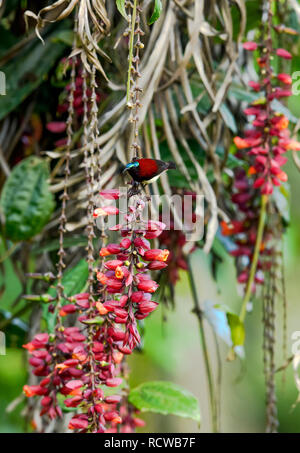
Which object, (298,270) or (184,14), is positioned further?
(298,270)

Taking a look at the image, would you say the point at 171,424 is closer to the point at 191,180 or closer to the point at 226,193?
the point at 226,193

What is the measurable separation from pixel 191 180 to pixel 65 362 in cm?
40

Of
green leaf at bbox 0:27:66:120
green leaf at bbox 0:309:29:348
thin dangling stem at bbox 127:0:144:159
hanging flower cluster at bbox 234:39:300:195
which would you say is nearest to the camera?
thin dangling stem at bbox 127:0:144:159

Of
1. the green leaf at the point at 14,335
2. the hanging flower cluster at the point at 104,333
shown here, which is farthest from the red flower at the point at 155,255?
the green leaf at the point at 14,335

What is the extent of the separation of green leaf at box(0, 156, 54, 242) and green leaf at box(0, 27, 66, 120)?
0.15 metres

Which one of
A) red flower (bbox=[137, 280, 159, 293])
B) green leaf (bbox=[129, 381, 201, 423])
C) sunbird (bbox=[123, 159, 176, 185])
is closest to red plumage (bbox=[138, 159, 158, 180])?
sunbird (bbox=[123, 159, 176, 185])

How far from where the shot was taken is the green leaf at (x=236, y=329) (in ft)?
2.94

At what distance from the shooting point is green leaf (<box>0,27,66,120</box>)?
3.44ft

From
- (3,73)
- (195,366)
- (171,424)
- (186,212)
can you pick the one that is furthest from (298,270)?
(3,73)

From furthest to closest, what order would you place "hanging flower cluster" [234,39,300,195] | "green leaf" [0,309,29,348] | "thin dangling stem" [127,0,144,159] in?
1. "green leaf" [0,309,29,348]
2. "hanging flower cluster" [234,39,300,195]
3. "thin dangling stem" [127,0,144,159]

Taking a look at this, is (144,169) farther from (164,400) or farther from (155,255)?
(164,400)

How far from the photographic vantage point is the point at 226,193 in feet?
4.01

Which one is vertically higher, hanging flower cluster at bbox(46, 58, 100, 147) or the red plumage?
hanging flower cluster at bbox(46, 58, 100, 147)

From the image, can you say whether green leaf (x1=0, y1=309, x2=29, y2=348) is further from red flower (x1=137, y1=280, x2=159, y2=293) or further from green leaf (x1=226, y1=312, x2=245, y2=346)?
red flower (x1=137, y1=280, x2=159, y2=293)
